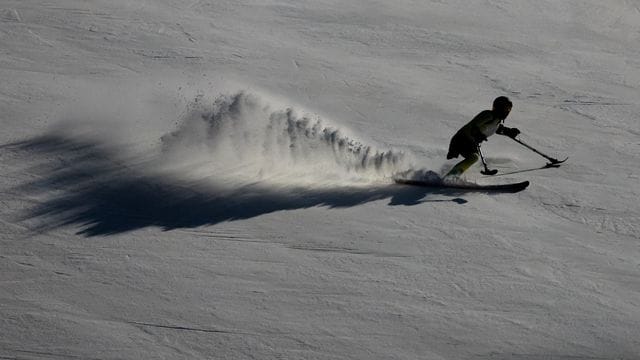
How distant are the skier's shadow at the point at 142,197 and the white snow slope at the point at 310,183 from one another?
0.08 ft

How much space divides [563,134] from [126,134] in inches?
182

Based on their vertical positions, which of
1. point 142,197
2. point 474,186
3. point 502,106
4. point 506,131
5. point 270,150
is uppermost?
point 502,106

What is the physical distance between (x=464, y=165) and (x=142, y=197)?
116 inches

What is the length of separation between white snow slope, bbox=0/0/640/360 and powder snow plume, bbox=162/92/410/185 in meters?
0.03

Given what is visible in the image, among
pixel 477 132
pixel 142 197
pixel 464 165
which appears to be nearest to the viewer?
pixel 142 197

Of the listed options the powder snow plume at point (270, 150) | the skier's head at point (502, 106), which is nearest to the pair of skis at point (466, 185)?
the powder snow plume at point (270, 150)

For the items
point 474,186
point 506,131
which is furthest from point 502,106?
point 474,186

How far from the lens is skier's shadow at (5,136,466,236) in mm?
7680

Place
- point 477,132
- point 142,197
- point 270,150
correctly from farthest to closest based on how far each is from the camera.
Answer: point 270,150 < point 477,132 < point 142,197

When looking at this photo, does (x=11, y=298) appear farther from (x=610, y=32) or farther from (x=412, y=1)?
(x=610, y=32)

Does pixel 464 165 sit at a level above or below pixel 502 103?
below

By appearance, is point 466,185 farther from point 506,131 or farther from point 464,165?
point 506,131

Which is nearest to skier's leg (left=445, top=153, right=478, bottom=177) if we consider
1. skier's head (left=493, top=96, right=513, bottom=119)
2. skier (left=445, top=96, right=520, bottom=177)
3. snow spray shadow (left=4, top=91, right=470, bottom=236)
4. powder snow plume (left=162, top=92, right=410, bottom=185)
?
skier (left=445, top=96, right=520, bottom=177)

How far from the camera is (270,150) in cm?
874
